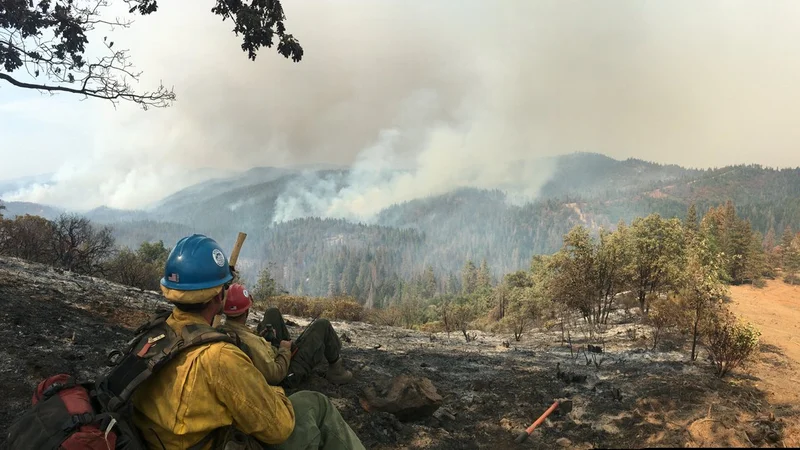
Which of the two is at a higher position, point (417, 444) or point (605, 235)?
point (605, 235)

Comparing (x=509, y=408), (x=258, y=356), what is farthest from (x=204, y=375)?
(x=509, y=408)

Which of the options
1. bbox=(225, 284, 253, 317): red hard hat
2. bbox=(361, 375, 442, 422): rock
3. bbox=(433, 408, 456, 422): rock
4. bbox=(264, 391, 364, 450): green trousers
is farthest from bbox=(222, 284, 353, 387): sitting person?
bbox=(433, 408, 456, 422): rock

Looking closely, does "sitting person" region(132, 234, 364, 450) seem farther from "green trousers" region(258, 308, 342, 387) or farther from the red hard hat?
"green trousers" region(258, 308, 342, 387)

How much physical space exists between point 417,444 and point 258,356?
2774 millimetres

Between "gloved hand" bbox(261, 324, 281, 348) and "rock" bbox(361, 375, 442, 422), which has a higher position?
"gloved hand" bbox(261, 324, 281, 348)

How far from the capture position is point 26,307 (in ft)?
26.8

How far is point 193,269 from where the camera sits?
2.88m

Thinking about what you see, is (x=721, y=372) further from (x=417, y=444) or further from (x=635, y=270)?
(x=635, y=270)

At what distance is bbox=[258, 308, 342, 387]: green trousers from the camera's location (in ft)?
21.3

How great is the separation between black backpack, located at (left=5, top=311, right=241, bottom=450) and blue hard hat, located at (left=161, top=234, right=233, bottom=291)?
340 mm

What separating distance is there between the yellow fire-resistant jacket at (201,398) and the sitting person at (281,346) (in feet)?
5.23

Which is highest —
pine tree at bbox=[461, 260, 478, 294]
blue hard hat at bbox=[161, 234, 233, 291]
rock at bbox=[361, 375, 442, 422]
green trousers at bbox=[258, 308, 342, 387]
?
blue hard hat at bbox=[161, 234, 233, 291]

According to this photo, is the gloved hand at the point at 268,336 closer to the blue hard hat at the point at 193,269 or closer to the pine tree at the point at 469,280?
the blue hard hat at the point at 193,269

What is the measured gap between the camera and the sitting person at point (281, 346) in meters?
4.41
